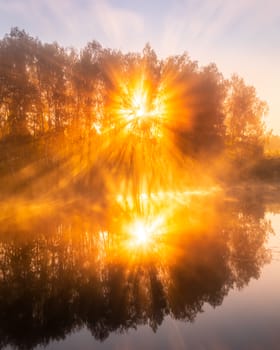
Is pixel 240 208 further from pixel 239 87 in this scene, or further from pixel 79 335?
pixel 239 87

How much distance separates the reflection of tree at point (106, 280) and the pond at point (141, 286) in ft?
0.11

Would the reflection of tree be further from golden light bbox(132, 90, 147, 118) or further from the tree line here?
golden light bbox(132, 90, 147, 118)

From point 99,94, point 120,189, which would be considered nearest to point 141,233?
point 120,189

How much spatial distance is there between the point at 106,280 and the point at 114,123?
38693 mm

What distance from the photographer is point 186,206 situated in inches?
1006

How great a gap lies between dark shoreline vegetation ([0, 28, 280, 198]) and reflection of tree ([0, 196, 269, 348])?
831 inches

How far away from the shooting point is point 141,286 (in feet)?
31.3

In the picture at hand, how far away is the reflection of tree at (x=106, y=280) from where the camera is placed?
7820mm

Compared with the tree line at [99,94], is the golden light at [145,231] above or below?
below

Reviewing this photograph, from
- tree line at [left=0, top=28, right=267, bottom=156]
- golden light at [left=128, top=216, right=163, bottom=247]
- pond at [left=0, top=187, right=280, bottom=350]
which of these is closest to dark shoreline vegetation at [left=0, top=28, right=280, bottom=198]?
tree line at [left=0, top=28, right=267, bottom=156]

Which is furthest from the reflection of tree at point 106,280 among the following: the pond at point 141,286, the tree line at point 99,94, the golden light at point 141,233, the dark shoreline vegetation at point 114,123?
the tree line at point 99,94

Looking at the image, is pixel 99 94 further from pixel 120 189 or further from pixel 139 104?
pixel 120 189

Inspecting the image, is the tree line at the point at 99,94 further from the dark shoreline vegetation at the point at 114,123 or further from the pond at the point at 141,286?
the pond at the point at 141,286

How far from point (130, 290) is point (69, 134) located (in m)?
37.7
